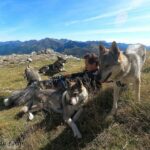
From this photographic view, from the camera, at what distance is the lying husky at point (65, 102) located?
8.49 metres

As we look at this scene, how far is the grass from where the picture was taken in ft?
22.1

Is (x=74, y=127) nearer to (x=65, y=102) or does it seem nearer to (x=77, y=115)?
(x=77, y=115)

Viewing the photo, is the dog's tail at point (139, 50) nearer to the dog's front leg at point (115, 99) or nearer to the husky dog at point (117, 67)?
the husky dog at point (117, 67)

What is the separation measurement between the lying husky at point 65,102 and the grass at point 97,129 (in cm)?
21

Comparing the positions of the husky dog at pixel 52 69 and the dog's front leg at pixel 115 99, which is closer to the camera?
the dog's front leg at pixel 115 99

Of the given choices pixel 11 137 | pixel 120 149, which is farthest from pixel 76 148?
pixel 11 137

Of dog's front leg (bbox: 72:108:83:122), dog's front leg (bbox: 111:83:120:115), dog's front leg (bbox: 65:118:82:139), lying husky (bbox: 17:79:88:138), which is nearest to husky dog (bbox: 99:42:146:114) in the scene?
→ dog's front leg (bbox: 111:83:120:115)

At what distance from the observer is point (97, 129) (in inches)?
293

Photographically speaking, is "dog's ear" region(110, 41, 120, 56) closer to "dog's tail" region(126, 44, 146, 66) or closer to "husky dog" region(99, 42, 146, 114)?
"husky dog" region(99, 42, 146, 114)

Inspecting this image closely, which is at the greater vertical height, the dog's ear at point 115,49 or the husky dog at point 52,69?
the dog's ear at point 115,49

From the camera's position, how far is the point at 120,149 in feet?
21.3

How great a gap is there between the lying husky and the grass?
0.68 ft

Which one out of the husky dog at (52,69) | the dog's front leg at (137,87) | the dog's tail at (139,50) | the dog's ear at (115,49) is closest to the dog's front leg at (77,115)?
the dog's front leg at (137,87)

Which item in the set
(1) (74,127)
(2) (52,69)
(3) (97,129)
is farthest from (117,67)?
(2) (52,69)
